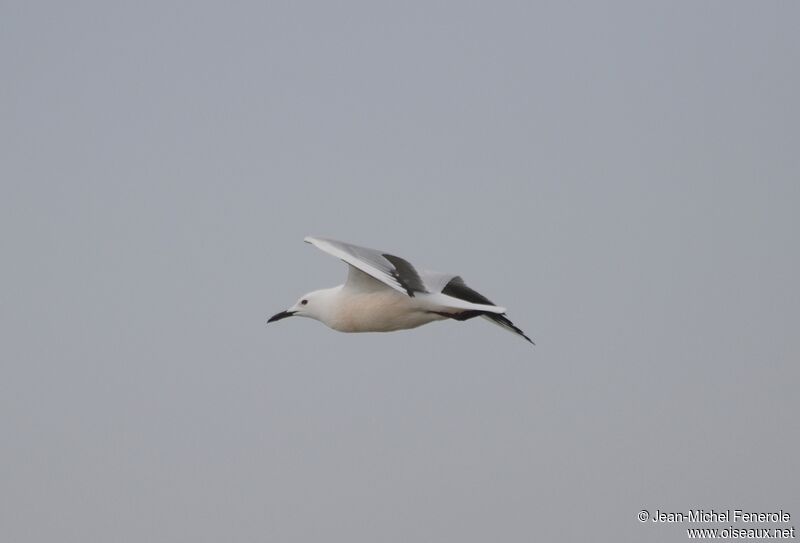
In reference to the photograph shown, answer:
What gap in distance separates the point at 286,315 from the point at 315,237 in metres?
2.13

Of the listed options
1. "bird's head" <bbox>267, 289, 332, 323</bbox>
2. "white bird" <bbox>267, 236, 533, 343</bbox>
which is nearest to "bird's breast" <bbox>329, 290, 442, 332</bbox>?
"white bird" <bbox>267, 236, 533, 343</bbox>

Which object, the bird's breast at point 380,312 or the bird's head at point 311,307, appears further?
the bird's head at point 311,307

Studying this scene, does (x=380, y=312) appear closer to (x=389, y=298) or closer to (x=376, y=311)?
(x=376, y=311)

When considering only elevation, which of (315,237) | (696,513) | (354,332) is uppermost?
(315,237)

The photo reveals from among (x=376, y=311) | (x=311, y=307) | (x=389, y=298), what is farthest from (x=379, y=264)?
(x=311, y=307)

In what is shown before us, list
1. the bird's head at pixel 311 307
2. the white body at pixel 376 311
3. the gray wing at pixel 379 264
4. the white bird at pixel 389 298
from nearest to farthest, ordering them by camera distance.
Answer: the gray wing at pixel 379 264 → the white bird at pixel 389 298 → the white body at pixel 376 311 → the bird's head at pixel 311 307

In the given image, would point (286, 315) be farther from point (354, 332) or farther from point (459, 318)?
point (459, 318)

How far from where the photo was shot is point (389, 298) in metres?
12.5

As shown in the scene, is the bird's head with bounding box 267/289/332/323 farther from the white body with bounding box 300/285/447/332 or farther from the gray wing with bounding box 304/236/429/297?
→ the gray wing with bounding box 304/236/429/297

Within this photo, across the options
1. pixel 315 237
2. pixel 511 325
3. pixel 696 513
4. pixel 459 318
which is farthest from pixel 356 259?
pixel 696 513

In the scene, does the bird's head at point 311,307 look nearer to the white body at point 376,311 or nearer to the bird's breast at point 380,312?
the white body at point 376,311

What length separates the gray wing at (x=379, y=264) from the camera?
11.5m

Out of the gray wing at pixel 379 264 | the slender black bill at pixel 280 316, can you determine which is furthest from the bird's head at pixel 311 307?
the gray wing at pixel 379 264

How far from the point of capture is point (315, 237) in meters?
12.1
